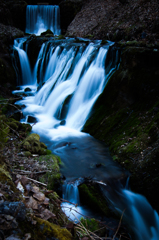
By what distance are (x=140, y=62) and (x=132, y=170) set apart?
4.51m

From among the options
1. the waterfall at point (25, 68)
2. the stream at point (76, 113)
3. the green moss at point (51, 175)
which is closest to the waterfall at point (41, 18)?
the stream at point (76, 113)

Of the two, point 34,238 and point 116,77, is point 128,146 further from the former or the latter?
point 34,238

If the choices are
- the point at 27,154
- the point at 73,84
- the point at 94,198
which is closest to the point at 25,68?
the point at 73,84

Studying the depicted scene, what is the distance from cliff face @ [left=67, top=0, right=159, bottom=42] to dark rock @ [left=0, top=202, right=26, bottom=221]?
999 cm

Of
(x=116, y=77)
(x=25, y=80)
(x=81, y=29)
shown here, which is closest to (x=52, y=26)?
(x=81, y=29)

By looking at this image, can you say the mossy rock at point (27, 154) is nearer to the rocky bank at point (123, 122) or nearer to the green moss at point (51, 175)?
the rocky bank at point (123, 122)

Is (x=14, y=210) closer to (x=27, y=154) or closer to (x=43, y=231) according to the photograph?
(x=43, y=231)

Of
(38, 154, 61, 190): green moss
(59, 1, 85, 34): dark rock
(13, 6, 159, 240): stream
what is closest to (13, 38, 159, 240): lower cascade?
(13, 6, 159, 240): stream

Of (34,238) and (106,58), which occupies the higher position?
(106,58)

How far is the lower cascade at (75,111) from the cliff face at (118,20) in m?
2.58

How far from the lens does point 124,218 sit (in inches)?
161

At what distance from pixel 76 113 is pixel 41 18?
21858 millimetres

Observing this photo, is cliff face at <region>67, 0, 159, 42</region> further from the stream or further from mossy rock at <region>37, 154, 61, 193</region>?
mossy rock at <region>37, 154, 61, 193</region>

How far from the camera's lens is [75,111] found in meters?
9.37
